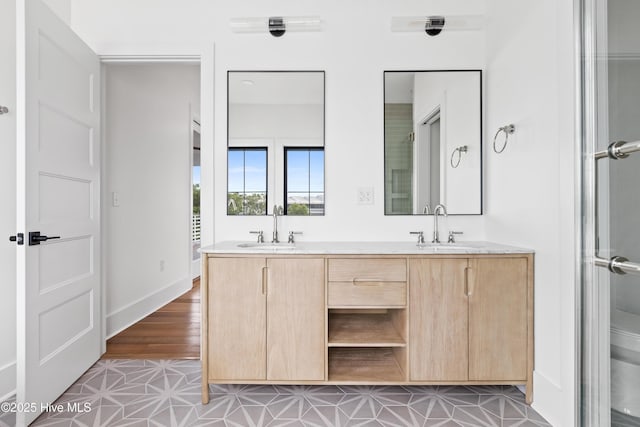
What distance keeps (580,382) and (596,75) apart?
4.15ft

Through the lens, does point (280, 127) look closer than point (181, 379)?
No

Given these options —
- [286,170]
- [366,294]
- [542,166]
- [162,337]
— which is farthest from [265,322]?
[542,166]

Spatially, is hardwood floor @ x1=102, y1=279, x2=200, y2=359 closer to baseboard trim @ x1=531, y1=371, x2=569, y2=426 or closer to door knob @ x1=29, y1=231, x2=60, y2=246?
door knob @ x1=29, y1=231, x2=60, y2=246

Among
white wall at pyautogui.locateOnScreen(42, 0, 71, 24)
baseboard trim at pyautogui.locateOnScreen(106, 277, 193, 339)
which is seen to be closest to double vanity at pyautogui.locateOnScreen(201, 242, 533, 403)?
baseboard trim at pyautogui.locateOnScreen(106, 277, 193, 339)

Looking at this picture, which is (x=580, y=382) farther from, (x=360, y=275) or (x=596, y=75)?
(x=596, y=75)

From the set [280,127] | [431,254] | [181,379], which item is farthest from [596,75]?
[181,379]

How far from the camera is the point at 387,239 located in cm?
236

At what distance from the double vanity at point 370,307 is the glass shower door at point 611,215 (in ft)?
1.34

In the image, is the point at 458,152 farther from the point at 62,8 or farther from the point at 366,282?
the point at 62,8

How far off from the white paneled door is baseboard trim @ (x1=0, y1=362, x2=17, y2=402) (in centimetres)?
26

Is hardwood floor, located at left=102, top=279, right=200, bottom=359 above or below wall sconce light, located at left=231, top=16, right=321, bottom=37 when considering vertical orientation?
below

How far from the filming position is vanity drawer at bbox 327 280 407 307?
184cm

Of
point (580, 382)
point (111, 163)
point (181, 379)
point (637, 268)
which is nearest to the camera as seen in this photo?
point (637, 268)

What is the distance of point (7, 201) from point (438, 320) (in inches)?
95.8
